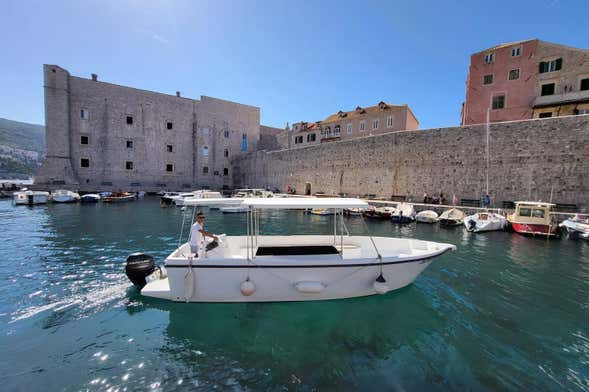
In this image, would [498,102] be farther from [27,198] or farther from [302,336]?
[27,198]

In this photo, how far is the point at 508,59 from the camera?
914 inches

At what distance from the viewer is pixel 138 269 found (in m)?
5.71

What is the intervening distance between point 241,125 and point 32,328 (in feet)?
141

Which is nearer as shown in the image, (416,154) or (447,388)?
(447,388)

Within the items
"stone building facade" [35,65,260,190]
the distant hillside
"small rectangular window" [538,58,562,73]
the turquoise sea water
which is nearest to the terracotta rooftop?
"small rectangular window" [538,58,562,73]

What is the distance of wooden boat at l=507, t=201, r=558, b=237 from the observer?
12.1 m

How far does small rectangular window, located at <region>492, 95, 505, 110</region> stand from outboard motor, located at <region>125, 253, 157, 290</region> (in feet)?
103

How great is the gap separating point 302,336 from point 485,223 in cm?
1361

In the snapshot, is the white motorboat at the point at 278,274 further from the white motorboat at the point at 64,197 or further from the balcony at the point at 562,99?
the white motorboat at the point at 64,197

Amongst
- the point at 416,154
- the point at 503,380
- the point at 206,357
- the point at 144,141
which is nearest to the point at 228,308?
the point at 206,357

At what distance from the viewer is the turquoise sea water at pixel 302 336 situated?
3.44 m

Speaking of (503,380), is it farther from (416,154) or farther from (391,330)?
(416,154)

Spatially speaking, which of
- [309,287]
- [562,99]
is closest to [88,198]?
[309,287]

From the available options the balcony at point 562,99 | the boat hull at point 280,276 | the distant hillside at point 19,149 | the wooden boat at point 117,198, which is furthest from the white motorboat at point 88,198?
the distant hillside at point 19,149
